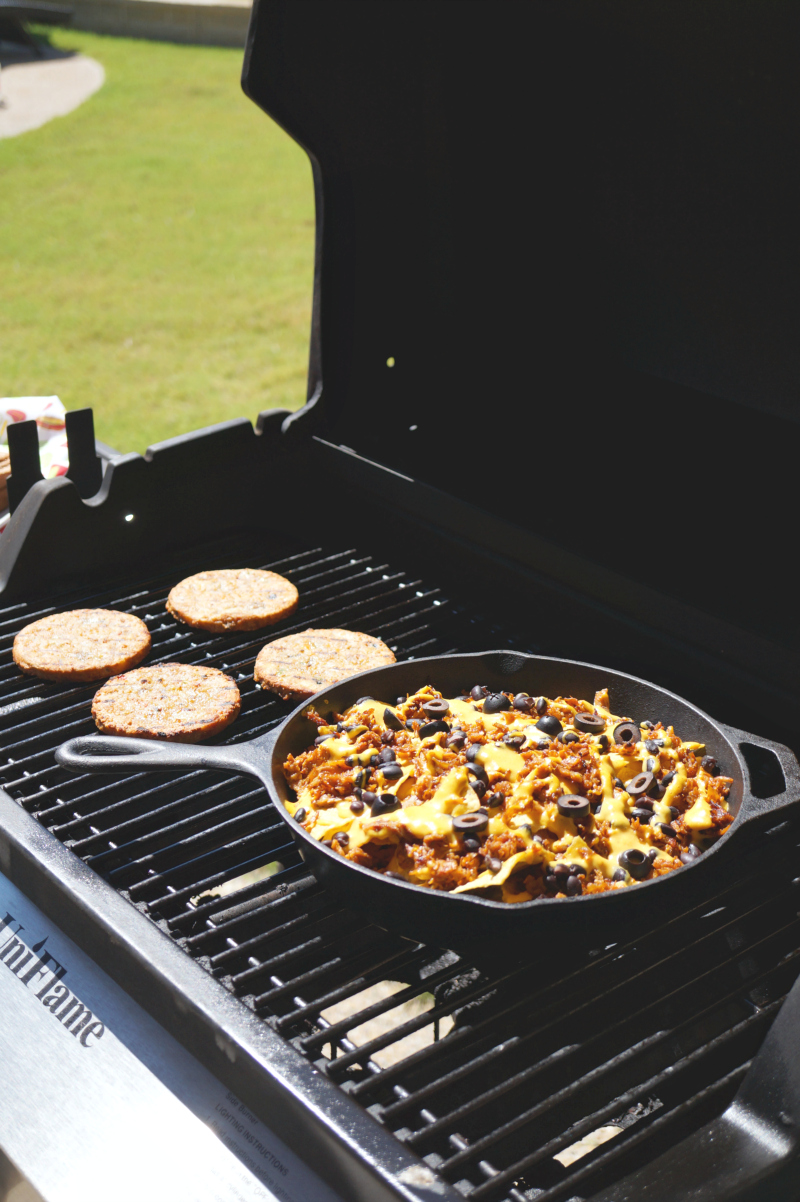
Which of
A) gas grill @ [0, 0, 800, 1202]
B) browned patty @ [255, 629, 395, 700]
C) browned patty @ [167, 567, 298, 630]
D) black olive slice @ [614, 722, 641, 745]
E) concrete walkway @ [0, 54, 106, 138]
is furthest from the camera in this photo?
concrete walkway @ [0, 54, 106, 138]

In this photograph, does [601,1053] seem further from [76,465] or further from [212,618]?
[76,465]

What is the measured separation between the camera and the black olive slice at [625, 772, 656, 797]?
56.4 inches

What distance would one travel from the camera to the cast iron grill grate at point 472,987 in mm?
1181

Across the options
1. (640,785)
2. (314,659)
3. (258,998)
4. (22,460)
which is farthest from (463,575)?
(258,998)

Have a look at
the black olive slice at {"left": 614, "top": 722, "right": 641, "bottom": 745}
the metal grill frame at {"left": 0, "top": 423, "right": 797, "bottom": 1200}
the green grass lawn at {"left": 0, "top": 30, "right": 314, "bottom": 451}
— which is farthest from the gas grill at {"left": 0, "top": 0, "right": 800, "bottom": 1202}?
the green grass lawn at {"left": 0, "top": 30, "right": 314, "bottom": 451}

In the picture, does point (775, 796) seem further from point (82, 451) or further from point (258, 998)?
point (82, 451)

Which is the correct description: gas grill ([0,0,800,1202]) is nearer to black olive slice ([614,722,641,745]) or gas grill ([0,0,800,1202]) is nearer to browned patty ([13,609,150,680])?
browned patty ([13,609,150,680])

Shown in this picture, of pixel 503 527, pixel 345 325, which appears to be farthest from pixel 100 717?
pixel 345 325

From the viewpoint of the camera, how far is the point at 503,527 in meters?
2.08

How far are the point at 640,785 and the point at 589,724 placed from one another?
0.15 metres

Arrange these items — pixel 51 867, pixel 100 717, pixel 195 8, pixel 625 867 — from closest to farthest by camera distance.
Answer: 1. pixel 625 867
2. pixel 51 867
3. pixel 100 717
4. pixel 195 8

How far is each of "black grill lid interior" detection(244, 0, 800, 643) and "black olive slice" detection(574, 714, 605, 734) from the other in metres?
0.43

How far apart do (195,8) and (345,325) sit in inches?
441

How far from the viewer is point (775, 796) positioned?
1439mm
